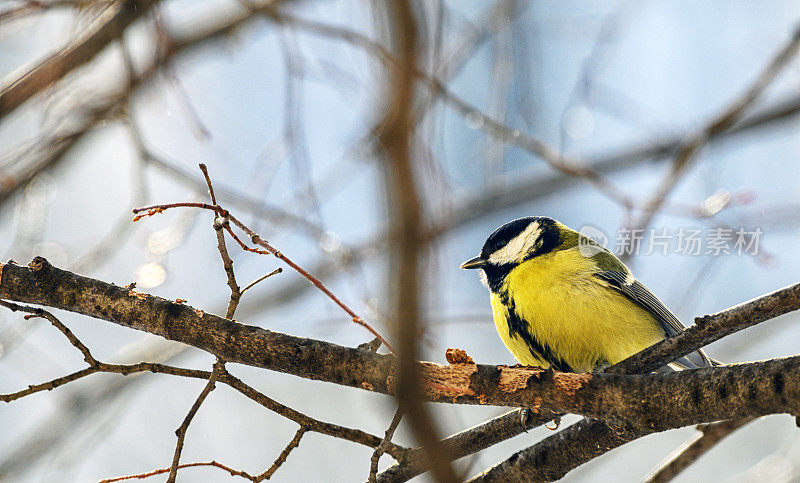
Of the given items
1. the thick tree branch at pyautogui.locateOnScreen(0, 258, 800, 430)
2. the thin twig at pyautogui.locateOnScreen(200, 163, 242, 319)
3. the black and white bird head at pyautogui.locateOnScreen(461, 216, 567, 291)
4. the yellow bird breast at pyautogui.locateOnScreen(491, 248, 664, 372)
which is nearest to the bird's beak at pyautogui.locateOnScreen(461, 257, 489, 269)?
the black and white bird head at pyautogui.locateOnScreen(461, 216, 567, 291)

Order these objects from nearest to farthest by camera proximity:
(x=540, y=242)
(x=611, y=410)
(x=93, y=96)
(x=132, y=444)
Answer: (x=611, y=410) → (x=540, y=242) → (x=93, y=96) → (x=132, y=444)

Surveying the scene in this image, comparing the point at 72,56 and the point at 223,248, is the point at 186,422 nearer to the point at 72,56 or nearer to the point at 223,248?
the point at 223,248

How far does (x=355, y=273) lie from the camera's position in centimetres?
284

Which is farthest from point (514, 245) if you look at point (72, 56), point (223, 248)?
point (72, 56)

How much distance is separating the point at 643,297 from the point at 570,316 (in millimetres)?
370

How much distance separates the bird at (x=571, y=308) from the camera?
241 centimetres

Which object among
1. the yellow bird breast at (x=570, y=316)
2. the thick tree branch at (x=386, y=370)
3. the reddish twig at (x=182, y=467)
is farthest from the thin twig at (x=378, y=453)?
the yellow bird breast at (x=570, y=316)

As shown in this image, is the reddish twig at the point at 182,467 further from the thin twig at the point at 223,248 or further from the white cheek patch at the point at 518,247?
the white cheek patch at the point at 518,247

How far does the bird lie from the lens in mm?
2414

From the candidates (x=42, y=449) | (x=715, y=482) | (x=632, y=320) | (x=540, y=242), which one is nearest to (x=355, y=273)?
(x=540, y=242)

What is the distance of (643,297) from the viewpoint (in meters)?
2.61

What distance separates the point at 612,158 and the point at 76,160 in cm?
265

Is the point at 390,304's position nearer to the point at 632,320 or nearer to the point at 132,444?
the point at 632,320

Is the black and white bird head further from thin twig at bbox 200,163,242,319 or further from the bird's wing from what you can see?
thin twig at bbox 200,163,242,319
